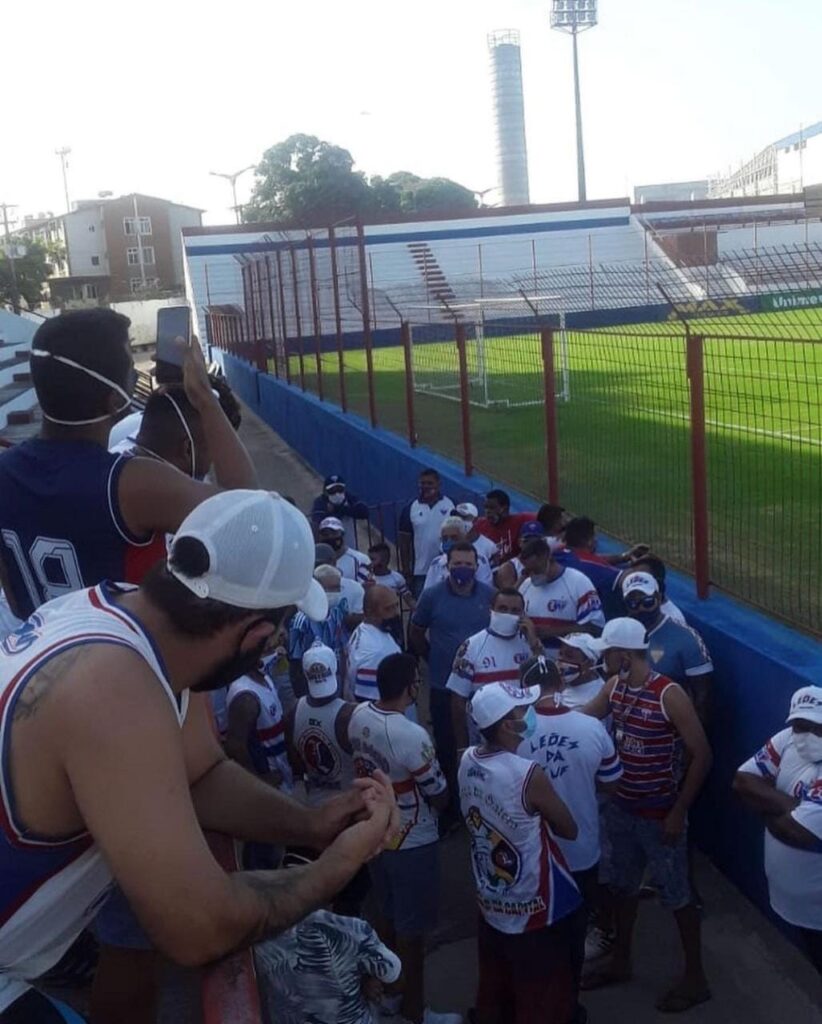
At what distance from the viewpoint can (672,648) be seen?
232 inches

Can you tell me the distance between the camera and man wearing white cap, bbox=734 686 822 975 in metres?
4.48

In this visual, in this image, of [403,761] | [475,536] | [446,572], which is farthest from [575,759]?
[475,536]

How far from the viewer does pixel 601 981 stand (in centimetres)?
557

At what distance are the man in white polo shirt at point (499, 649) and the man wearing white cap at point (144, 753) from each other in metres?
4.15

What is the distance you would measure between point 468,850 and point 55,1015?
5057mm

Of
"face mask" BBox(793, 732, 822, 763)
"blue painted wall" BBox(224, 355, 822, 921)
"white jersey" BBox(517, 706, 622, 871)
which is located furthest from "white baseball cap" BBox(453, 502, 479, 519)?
"face mask" BBox(793, 732, 822, 763)

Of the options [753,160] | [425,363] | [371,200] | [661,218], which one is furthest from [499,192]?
[425,363]

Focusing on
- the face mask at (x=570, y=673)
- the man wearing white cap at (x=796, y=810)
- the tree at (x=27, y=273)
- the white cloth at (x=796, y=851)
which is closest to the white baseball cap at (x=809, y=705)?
the man wearing white cap at (x=796, y=810)

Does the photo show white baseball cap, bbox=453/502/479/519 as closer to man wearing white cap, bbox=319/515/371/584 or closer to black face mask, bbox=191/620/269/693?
man wearing white cap, bbox=319/515/371/584

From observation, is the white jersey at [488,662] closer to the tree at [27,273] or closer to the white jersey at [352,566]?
the white jersey at [352,566]

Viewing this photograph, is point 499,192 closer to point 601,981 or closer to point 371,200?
point 371,200

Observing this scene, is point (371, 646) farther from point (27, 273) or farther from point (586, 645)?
point (27, 273)

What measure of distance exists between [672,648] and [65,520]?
371 cm

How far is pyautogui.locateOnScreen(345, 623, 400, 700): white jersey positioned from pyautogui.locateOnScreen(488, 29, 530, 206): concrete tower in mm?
171238
